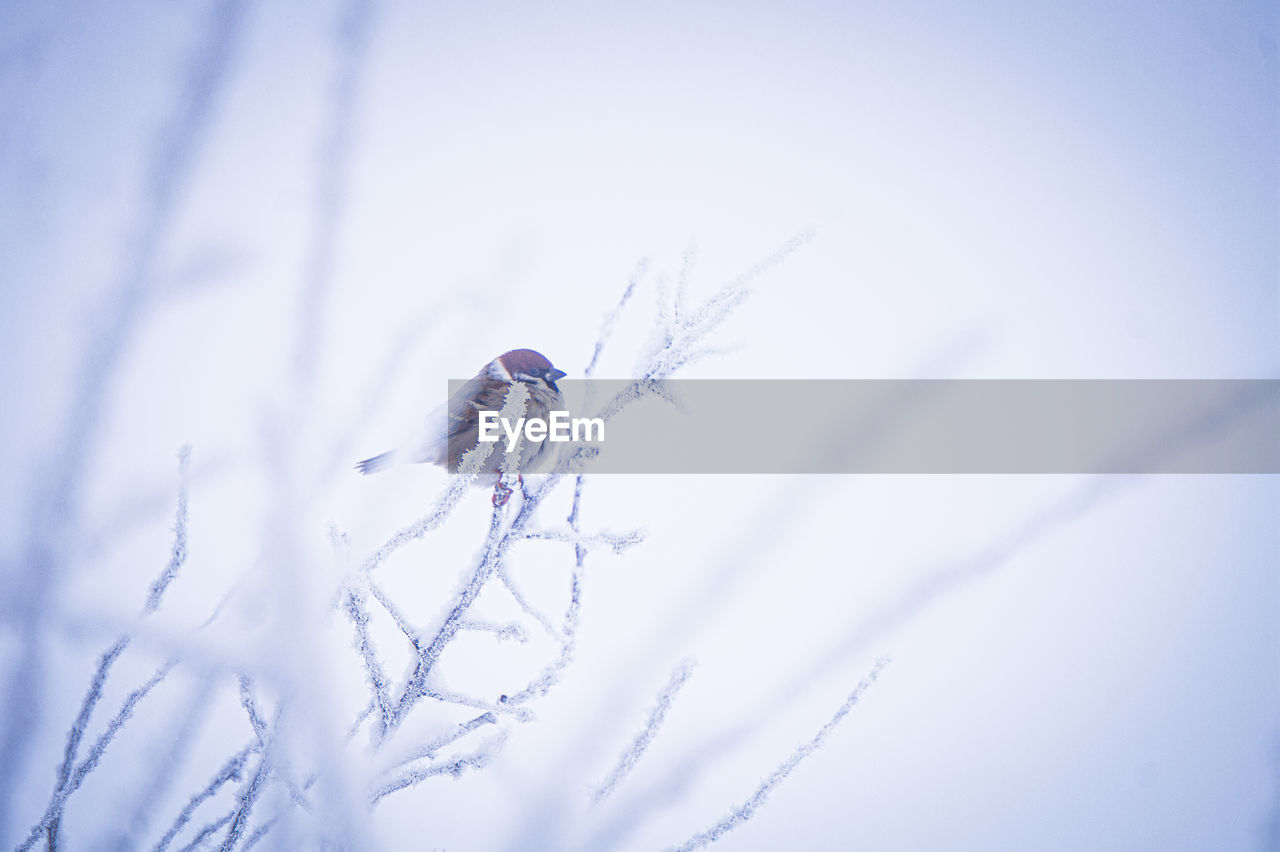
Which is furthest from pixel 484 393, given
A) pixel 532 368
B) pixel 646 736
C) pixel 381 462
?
pixel 646 736

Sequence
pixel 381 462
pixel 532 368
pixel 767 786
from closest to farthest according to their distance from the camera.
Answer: pixel 767 786
pixel 381 462
pixel 532 368

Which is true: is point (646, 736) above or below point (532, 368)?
below

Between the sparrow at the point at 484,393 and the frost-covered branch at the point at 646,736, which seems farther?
the sparrow at the point at 484,393

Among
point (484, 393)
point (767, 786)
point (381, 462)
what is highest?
point (484, 393)

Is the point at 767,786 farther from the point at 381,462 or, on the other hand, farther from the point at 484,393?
the point at 484,393

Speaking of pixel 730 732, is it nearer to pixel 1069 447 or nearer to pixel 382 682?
pixel 382 682

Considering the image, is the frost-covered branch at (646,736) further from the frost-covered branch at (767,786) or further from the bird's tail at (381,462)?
the bird's tail at (381,462)

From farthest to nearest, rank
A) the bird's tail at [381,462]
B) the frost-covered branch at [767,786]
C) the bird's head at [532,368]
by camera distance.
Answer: the bird's head at [532,368]
the bird's tail at [381,462]
the frost-covered branch at [767,786]

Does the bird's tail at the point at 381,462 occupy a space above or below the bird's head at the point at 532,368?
below

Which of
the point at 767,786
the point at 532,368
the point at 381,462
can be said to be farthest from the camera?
the point at 532,368

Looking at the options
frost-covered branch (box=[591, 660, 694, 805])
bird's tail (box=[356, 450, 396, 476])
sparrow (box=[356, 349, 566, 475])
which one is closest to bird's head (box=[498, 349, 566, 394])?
sparrow (box=[356, 349, 566, 475])

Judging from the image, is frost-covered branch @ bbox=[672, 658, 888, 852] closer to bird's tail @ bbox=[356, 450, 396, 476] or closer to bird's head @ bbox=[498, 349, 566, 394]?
bird's tail @ bbox=[356, 450, 396, 476]

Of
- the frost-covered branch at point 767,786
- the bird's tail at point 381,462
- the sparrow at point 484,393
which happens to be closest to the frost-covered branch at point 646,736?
the frost-covered branch at point 767,786

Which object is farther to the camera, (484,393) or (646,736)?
(484,393)
